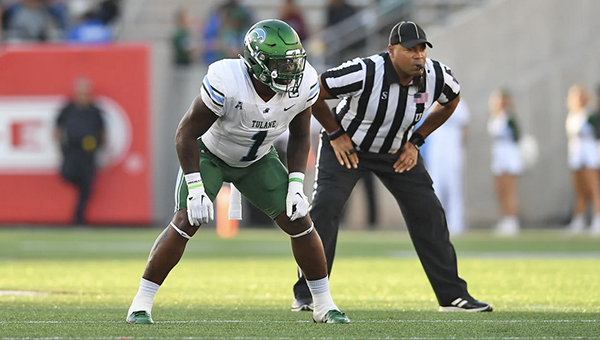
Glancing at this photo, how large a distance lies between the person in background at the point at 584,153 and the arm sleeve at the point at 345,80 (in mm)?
9007

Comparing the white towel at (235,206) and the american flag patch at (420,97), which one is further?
the american flag patch at (420,97)

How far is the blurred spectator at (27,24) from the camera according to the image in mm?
17086

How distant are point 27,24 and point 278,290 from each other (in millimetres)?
10598

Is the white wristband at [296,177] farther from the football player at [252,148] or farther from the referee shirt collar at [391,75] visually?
the referee shirt collar at [391,75]

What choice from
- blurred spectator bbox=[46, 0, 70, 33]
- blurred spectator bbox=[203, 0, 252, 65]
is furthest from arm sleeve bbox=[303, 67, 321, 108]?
blurred spectator bbox=[46, 0, 70, 33]

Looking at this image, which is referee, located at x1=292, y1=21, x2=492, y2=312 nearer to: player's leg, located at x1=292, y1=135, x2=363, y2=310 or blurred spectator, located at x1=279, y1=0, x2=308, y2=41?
player's leg, located at x1=292, y1=135, x2=363, y2=310

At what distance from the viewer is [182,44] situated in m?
16.9

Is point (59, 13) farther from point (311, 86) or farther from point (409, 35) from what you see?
point (311, 86)

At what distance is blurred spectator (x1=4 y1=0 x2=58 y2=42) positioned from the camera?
56.1ft

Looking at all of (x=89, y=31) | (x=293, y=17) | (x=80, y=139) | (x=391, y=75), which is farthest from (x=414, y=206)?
(x=89, y=31)

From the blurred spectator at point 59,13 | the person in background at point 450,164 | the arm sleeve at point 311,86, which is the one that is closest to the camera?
the arm sleeve at point 311,86

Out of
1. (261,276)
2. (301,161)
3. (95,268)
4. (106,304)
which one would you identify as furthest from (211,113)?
(95,268)

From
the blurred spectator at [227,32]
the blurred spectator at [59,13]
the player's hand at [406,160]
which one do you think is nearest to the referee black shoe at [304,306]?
the player's hand at [406,160]

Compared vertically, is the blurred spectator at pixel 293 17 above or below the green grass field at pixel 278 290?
above
